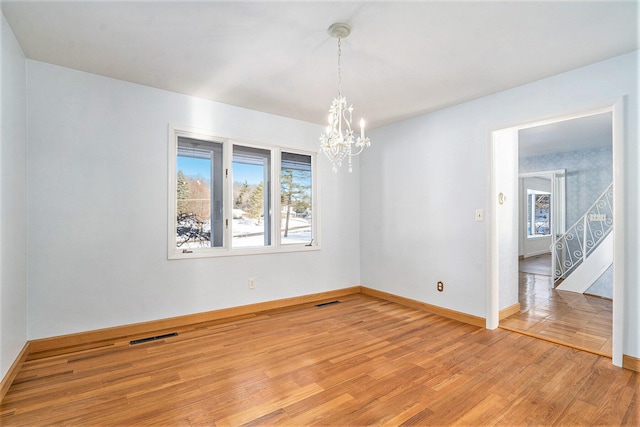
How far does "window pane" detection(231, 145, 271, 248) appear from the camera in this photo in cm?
391

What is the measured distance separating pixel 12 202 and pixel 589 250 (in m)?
7.65

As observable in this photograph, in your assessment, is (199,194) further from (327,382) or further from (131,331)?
(327,382)

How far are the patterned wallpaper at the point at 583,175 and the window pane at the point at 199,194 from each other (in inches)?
273

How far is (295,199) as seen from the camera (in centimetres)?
443

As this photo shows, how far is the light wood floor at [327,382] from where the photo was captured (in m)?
1.86

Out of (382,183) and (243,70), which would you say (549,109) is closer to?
(382,183)

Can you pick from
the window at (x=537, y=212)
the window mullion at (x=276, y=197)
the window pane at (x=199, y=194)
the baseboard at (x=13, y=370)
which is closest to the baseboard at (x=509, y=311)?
the window mullion at (x=276, y=197)

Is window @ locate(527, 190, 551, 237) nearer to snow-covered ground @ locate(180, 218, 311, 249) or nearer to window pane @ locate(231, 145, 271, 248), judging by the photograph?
snow-covered ground @ locate(180, 218, 311, 249)

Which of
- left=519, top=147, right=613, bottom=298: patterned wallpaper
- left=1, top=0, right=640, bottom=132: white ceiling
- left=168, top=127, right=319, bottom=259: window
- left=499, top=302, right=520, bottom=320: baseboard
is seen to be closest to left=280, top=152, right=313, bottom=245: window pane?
left=168, top=127, right=319, bottom=259: window

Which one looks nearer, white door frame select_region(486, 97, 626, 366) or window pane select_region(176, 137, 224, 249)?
white door frame select_region(486, 97, 626, 366)

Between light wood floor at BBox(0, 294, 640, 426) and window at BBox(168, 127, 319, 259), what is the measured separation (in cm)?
109

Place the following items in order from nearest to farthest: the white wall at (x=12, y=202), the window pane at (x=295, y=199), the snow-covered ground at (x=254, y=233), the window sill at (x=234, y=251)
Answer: the white wall at (x=12, y=202)
the window sill at (x=234, y=251)
the snow-covered ground at (x=254, y=233)
the window pane at (x=295, y=199)

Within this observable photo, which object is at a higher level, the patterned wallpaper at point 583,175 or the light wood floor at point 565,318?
the patterned wallpaper at point 583,175

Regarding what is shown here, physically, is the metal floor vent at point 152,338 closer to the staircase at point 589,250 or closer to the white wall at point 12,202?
the white wall at point 12,202
